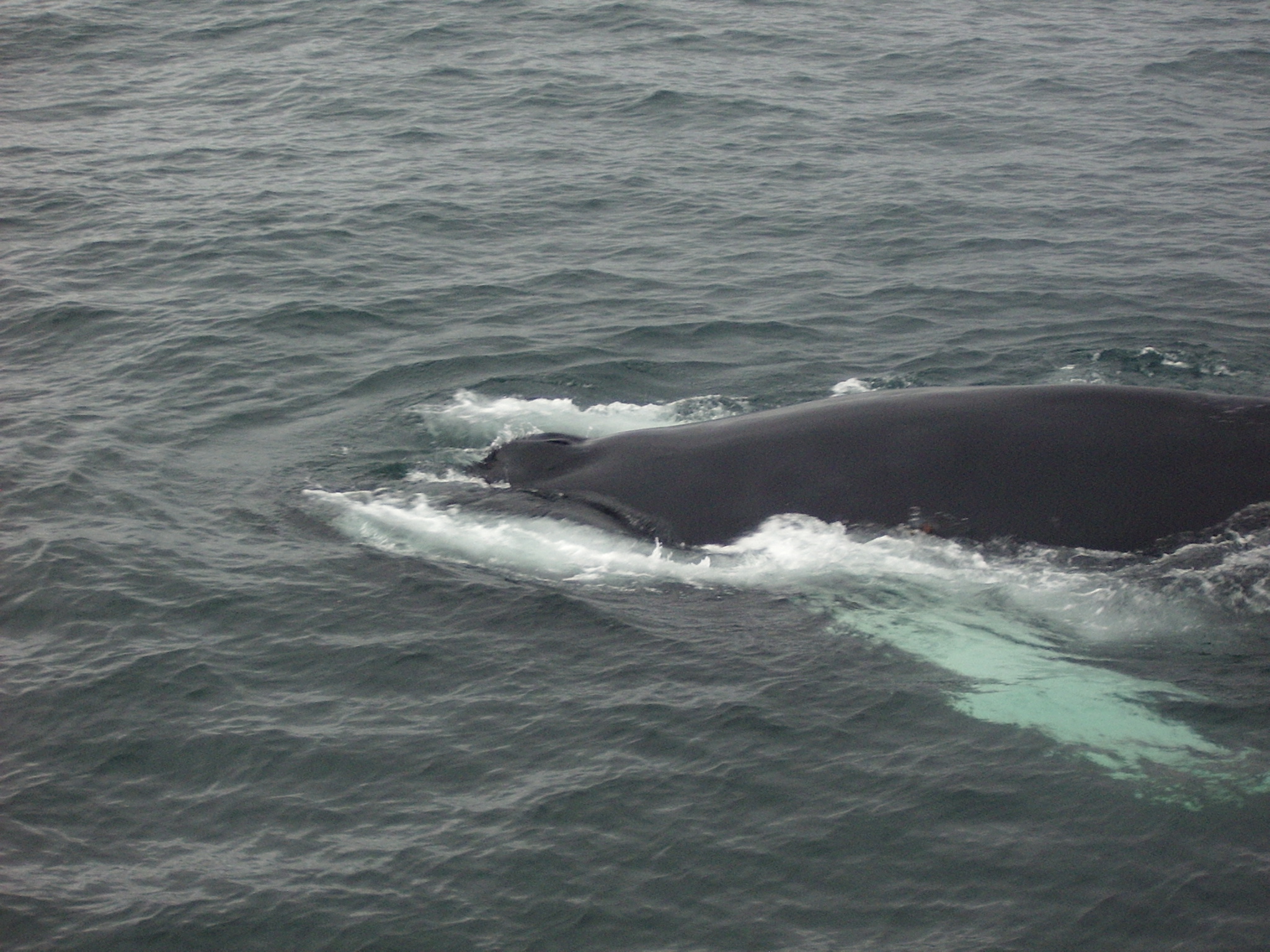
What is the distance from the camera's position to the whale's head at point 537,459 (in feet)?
47.3

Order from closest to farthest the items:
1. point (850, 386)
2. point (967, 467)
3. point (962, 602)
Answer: point (967, 467)
point (962, 602)
point (850, 386)

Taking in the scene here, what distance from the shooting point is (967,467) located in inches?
489

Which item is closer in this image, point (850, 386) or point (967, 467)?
point (967, 467)

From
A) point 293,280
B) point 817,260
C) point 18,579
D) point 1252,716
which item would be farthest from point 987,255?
point 18,579

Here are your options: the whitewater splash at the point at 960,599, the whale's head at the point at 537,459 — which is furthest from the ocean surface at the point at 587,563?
the whale's head at the point at 537,459

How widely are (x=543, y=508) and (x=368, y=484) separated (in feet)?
9.68

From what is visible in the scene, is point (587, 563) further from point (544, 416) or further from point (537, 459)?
point (544, 416)

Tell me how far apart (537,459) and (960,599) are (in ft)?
15.3

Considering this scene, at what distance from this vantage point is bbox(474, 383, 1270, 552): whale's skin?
1190 centimetres

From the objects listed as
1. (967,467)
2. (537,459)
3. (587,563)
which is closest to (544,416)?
(537,459)

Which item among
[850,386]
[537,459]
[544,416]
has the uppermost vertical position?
[537,459]

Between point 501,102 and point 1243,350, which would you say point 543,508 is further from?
point 501,102

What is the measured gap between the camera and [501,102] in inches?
1302

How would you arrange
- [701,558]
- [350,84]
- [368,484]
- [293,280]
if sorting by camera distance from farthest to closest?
[350,84] < [293,280] < [368,484] < [701,558]
